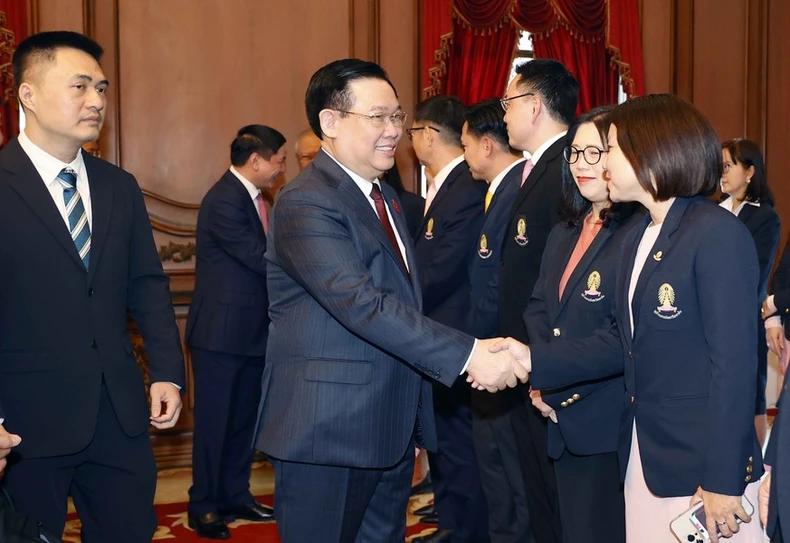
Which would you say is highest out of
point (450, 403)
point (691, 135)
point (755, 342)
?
point (691, 135)

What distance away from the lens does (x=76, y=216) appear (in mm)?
2533

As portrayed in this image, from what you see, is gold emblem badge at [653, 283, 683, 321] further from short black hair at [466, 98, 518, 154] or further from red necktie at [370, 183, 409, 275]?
short black hair at [466, 98, 518, 154]

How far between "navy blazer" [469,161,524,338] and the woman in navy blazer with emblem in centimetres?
139

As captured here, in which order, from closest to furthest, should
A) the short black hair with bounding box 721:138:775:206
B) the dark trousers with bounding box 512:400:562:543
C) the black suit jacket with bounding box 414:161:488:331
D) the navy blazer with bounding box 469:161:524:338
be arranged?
the dark trousers with bounding box 512:400:562:543, the navy blazer with bounding box 469:161:524:338, the black suit jacket with bounding box 414:161:488:331, the short black hair with bounding box 721:138:775:206

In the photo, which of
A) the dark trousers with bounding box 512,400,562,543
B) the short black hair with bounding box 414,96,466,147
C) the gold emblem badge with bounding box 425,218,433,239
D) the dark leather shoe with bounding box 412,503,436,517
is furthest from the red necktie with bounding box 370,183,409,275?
the dark leather shoe with bounding box 412,503,436,517

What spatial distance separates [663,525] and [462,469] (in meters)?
1.89

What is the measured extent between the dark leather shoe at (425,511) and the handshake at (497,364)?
6.81ft

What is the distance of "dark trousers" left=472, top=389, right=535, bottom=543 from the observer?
140 inches

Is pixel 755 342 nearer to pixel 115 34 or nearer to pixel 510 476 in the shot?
pixel 510 476

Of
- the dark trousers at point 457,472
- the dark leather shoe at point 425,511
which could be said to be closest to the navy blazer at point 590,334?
the dark trousers at point 457,472

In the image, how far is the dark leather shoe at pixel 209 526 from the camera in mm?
4293

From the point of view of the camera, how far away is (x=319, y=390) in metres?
2.31

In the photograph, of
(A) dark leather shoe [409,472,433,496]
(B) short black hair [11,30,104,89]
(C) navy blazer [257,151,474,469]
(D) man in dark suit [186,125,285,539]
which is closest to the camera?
(C) navy blazer [257,151,474,469]

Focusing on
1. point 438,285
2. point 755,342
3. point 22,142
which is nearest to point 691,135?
point 755,342
